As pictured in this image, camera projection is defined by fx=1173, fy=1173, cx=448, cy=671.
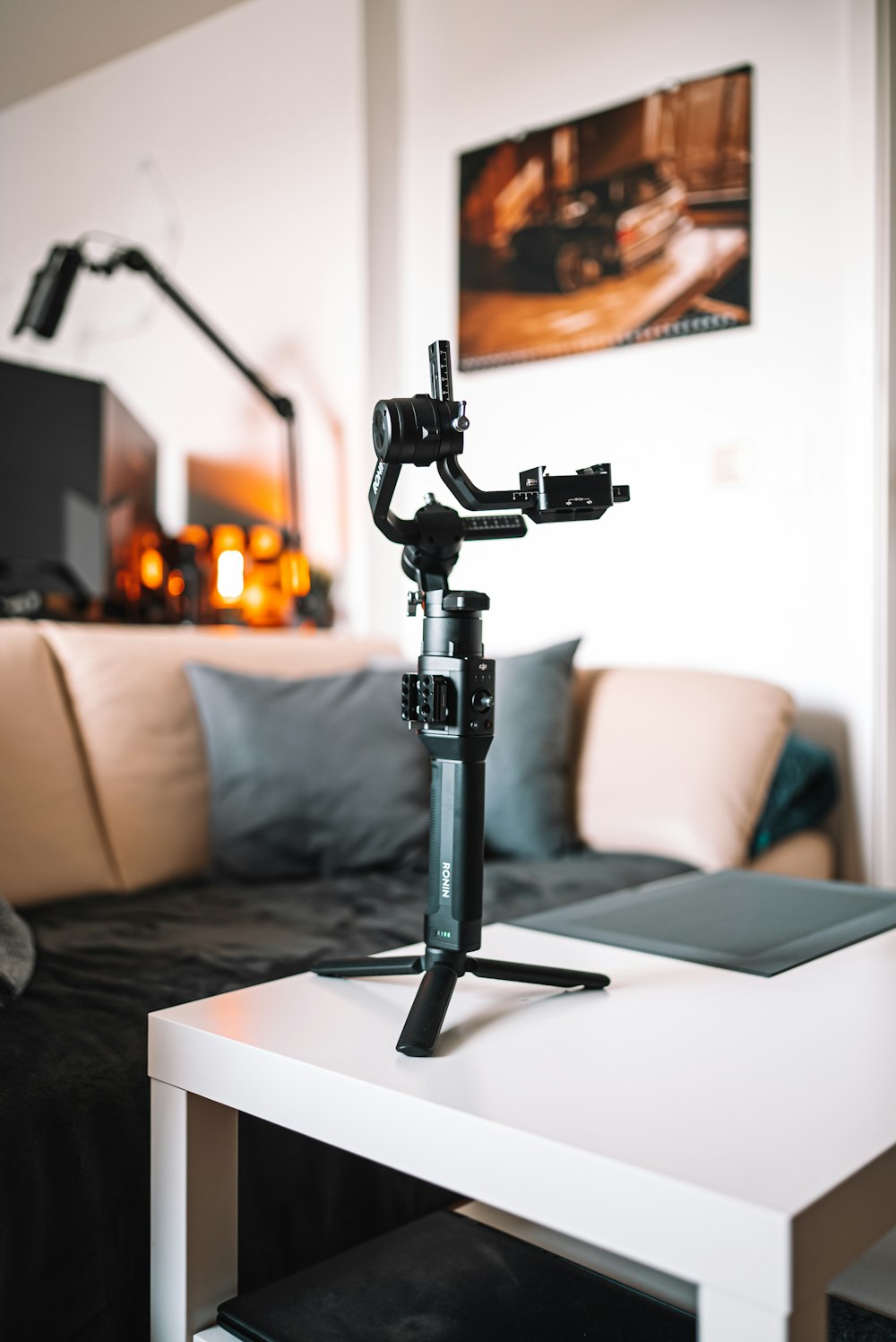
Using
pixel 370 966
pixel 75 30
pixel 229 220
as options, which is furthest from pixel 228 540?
pixel 370 966

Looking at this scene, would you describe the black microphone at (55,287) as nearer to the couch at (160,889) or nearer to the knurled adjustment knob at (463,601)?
the couch at (160,889)

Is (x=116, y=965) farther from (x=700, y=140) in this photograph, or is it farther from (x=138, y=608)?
(x=700, y=140)

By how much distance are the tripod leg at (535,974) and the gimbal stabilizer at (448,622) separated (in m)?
0.06

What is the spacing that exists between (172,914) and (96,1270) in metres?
0.66

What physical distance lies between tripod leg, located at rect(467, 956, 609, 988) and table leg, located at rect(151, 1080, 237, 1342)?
24cm

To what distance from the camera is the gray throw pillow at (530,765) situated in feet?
6.84

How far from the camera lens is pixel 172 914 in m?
1.64

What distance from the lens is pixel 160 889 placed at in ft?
6.12

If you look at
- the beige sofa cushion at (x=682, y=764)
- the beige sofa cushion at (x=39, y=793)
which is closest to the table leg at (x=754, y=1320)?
the beige sofa cushion at (x=39, y=793)

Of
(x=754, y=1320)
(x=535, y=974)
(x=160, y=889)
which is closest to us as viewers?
(x=754, y=1320)

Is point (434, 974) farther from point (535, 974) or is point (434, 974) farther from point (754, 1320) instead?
point (754, 1320)

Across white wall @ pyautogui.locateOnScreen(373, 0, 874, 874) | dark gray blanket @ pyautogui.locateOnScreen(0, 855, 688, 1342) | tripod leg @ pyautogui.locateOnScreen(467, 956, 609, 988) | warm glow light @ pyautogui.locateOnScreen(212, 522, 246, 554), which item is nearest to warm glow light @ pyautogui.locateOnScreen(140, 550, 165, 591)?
warm glow light @ pyautogui.locateOnScreen(212, 522, 246, 554)

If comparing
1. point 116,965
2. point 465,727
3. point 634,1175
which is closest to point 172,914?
point 116,965

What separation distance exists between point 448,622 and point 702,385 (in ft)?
5.81
